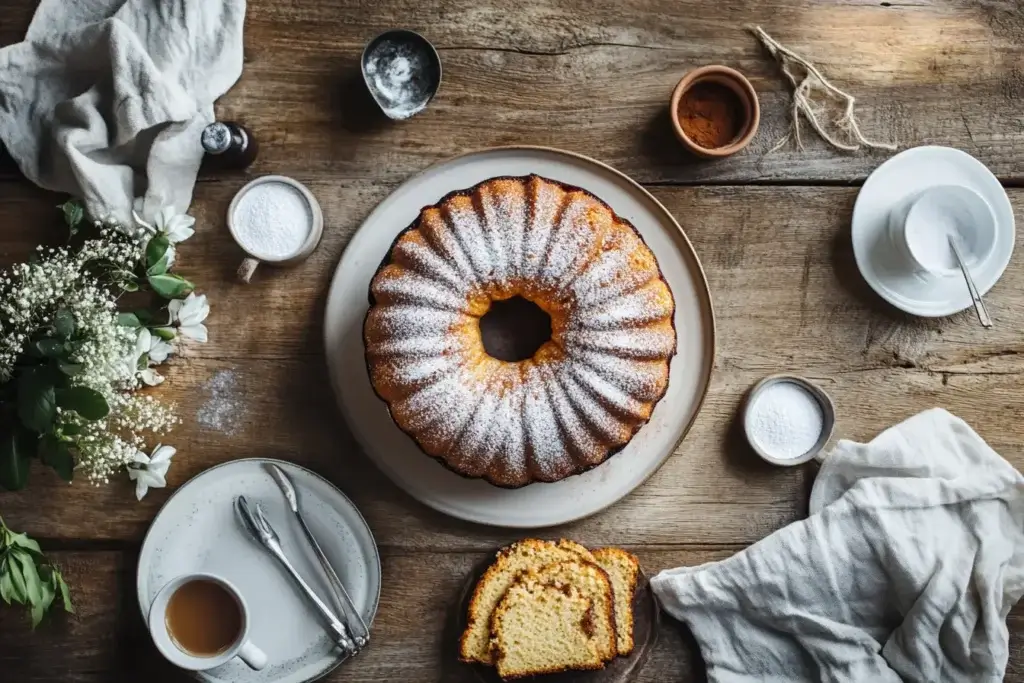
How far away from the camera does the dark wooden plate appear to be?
218cm

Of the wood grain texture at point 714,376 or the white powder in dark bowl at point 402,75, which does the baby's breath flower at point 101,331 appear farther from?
the white powder in dark bowl at point 402,75

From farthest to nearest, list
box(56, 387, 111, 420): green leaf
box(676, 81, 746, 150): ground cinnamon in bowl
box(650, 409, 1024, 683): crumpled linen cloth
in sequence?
1. box(676, 81, 746, 150): ground cinnamon in bowl
2. box(650, 409, 1024, 683): crumpled linen cloth
3. box(56, 387, 111, 420): green leaf

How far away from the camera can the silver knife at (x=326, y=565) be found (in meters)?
2.15

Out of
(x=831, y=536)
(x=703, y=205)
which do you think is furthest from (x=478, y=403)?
(x=831, y=536)

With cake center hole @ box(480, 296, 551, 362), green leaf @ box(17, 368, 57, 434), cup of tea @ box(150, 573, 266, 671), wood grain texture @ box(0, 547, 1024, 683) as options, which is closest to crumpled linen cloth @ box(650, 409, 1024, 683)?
wood grain texture @ box(0, 547, 1024, 683)

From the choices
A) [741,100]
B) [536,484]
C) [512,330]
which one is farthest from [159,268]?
[741,100]

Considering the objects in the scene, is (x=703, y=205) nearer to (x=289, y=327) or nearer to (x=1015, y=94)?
(x=1015, y=94)

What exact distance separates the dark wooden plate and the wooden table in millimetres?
49

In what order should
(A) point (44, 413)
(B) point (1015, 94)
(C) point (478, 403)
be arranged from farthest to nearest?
(B) point (1015, 94) → (C) point (478, 403) → (A) point (44, 413)

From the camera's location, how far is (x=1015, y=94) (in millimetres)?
2334

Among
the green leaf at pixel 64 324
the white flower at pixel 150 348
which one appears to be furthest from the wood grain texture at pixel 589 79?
the green leaf at pixel 64 324

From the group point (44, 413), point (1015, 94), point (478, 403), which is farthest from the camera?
point (1015, 94)

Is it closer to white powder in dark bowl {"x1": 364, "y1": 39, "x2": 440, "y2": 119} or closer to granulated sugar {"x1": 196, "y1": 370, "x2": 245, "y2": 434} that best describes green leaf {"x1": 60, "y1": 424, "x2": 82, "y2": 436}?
granulated sugar {"x1": 196, "y1": 370, "x2": 245, "y2": 434}

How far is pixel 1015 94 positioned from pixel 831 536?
4.24 feet
